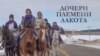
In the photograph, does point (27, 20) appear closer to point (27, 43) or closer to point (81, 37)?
point (27, 43)

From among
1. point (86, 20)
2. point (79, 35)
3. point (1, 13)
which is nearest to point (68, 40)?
point (79, 35)

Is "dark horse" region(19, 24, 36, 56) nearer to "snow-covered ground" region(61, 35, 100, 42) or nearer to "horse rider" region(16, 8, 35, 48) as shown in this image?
"horse rider" region(16, 8, 35, 48)

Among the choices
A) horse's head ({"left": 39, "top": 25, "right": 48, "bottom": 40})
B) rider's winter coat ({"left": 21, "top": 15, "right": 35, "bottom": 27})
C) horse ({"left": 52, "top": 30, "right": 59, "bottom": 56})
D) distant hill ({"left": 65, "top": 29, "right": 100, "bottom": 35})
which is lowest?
horse ({"left": 52, "top": 30, "right": 59, "bottom": 56})

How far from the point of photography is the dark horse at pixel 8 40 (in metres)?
12.1

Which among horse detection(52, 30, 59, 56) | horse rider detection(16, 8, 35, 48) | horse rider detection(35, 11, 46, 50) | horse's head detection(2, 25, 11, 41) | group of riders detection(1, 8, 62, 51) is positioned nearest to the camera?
horse rider detection(16, 8, 35, 48)

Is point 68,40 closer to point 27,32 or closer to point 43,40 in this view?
point 43,40

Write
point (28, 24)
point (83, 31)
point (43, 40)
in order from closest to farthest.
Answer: point (28, 24)
point (43, 40)
point (83, 31)

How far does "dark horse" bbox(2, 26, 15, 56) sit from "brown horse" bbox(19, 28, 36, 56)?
1.09 m

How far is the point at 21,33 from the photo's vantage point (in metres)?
10.9

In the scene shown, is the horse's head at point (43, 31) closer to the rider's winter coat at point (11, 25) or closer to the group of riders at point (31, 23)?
the group of riders at point (31, 23)

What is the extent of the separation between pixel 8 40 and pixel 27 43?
142cm

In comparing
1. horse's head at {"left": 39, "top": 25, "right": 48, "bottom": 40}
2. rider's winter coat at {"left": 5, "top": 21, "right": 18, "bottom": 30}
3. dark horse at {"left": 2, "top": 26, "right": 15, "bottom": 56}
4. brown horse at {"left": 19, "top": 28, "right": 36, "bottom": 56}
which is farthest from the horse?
brown horse at {"left": 19, "top": 28, "right": 36, "bottom": 56}

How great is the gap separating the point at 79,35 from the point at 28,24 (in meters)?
2.71

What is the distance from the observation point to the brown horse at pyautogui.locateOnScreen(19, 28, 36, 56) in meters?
10.8
